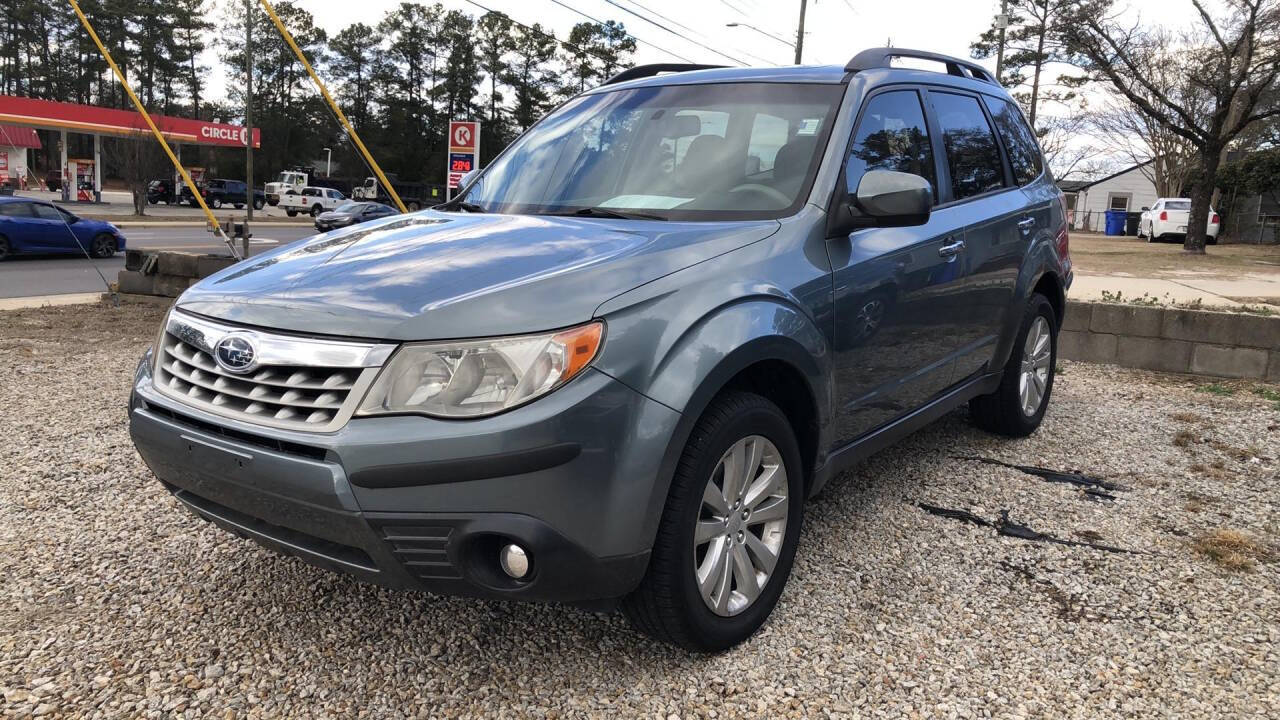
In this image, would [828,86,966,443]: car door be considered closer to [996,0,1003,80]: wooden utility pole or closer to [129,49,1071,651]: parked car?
[129,49,1071,651]: parked car

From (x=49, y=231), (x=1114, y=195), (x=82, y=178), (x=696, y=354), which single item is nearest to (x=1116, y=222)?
(x=1114, y=195)

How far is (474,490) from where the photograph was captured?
2186mm

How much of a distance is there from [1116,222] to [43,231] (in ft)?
131

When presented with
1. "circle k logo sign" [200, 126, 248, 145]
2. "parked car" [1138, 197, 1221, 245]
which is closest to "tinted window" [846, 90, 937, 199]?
"parked car" [1138, 197, 1221, 245]

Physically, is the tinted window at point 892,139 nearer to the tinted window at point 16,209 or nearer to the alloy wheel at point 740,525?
the alloy wheel at point 740,525

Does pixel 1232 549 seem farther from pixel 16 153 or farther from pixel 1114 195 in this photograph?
pixel 1114 195

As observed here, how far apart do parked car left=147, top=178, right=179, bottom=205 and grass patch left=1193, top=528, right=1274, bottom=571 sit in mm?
52774

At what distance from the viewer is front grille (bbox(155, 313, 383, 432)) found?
7.34 feet

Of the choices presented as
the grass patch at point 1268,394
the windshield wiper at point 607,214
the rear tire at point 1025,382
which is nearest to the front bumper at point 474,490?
the windshield wiper at point 607,214

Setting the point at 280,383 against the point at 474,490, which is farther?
the point at 280,383

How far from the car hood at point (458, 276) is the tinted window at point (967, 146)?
1.59 metres

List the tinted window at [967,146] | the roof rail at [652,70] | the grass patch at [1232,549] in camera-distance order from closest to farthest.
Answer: the grass patch at [1232,549], the tinted window at [967,146], the roof rail at [652,70]

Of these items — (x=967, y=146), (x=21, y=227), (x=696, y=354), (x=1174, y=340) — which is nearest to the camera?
(x=696, y=354)

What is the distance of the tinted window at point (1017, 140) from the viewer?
4.77m
